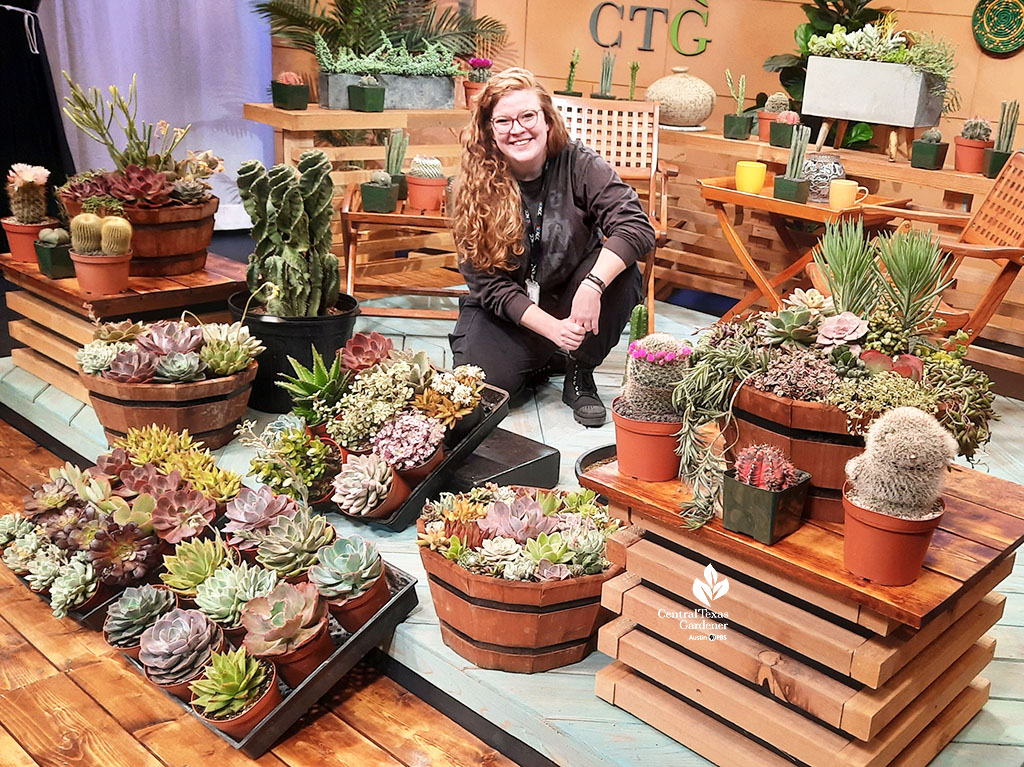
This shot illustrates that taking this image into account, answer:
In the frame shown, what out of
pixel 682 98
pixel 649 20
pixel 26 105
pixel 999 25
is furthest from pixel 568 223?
pixel 26 105

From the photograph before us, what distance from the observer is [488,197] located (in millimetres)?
3385

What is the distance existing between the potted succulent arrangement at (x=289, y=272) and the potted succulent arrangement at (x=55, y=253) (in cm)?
66

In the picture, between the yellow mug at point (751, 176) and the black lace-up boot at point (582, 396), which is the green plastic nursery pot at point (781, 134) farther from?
the black lace-up boot at point (582, 396)

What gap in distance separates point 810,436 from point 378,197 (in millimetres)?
3161

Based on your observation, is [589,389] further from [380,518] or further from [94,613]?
[94,613]

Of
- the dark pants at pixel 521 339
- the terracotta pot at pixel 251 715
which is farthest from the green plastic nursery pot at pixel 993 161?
the terracotta pot at pixel 251 715

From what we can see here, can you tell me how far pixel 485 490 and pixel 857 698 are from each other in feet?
3.57

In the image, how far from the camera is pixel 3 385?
3.96 metres

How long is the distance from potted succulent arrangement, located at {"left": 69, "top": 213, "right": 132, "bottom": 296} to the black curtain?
2526 millimetres

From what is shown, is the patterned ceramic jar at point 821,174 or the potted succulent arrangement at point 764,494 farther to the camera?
the patterned ceramic jar at point 821,174

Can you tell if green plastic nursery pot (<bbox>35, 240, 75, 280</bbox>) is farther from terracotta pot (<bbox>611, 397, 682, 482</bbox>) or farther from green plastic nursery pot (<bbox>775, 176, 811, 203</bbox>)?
green plastic nursery pot (<bbox>775, 176, 811, 203</bbox>)

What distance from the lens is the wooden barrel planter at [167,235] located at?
374 centimetres

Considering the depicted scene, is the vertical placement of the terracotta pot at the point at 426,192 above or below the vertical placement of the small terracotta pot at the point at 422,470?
above

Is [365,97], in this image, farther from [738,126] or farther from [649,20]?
[649,20]
